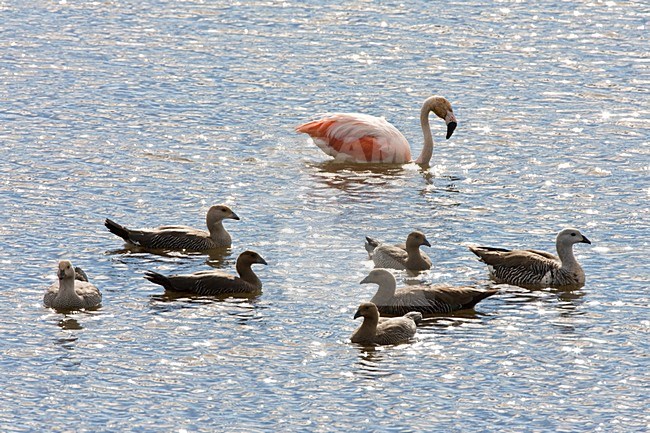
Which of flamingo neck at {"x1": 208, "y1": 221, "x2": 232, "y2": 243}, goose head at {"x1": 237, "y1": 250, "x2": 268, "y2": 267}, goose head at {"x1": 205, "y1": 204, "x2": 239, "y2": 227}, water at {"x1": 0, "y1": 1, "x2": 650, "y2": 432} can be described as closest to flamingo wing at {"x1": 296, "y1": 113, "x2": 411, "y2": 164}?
water at {"x1": 0, "y1": 1, "x2": 650, "y2": 432}

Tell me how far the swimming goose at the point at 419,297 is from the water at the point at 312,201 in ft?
0.74

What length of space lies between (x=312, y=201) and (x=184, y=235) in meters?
2.68

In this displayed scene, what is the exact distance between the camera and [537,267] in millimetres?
16328

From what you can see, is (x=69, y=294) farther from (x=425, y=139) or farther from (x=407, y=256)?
(x=425, y=139)

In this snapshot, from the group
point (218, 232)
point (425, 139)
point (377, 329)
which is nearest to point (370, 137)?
point (425, 139)

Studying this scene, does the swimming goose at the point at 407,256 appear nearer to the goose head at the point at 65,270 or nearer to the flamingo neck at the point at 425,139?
the goose head at the point at 65,270

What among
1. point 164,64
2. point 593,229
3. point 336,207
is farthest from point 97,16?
point 593,229

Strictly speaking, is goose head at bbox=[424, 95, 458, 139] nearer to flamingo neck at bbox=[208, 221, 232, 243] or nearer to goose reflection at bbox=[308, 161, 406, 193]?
goose reflection at bbox=[308, 161, 406, 193]

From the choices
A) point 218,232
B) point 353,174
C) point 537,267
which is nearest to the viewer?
point 537,267

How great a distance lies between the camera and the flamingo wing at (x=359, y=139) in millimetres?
21766

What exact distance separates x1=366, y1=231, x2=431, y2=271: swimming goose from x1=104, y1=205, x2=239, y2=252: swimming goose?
1.93 metres

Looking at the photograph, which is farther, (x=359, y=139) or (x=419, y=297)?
(x=359, y=139)

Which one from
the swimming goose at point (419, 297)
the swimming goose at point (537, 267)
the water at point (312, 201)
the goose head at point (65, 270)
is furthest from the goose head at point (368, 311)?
the goose head at point (65, 270)

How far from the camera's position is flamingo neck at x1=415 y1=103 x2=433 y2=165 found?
71.4 feet
